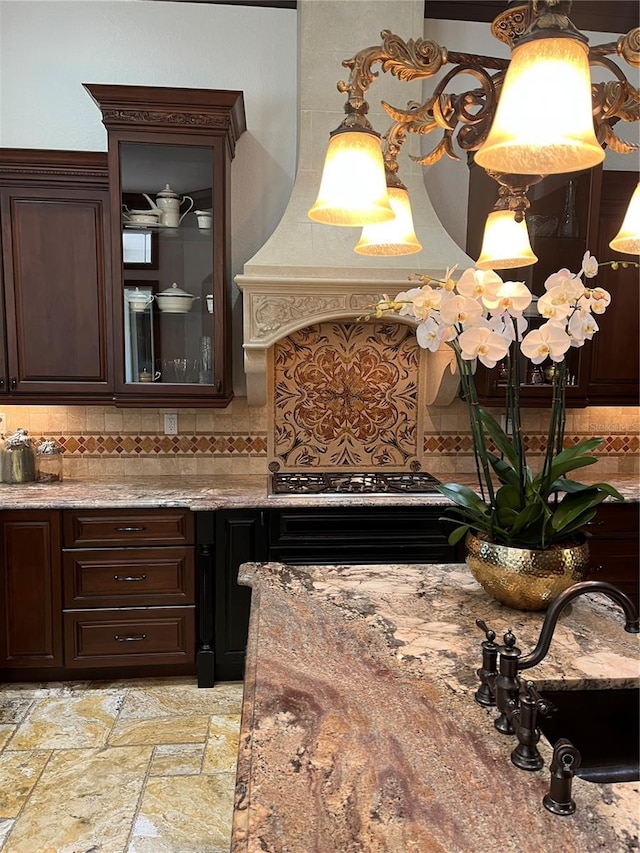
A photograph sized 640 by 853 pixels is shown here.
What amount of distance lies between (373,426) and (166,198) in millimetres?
1660

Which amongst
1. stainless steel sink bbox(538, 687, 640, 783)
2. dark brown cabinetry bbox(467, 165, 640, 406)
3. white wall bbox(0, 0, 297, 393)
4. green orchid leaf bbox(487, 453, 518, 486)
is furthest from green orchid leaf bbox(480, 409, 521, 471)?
white wall bbox(0, 0, 297, 393)

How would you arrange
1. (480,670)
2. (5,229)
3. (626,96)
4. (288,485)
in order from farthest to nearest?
(288,485) < (5,229) < (626,96) < (480,670)

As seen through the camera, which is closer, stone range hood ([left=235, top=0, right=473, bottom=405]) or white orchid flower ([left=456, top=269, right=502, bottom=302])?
white orchid flower ([left=456, top=269, right=502, bottom=302])

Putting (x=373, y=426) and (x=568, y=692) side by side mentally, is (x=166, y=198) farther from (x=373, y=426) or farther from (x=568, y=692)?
(x=568, y=692)

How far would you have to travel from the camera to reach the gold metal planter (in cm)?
140

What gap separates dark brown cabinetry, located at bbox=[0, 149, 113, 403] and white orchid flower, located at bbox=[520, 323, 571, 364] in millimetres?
2287

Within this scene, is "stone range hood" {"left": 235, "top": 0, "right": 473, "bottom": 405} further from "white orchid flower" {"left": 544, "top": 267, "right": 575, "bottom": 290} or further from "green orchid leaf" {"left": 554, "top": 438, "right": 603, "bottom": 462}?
"white orchid flower" {"left": 544, "top": 267, "right": 575, "bottom": 290}

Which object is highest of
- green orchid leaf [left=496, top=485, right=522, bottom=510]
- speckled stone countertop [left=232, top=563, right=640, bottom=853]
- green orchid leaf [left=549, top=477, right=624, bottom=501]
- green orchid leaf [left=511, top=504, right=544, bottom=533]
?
green orchid leaf [left=549, top=477, right=624, bottom=501]

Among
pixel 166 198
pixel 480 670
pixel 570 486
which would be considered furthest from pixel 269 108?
pixel 480 670

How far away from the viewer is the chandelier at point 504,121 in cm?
84

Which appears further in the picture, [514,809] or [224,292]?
[224,292]

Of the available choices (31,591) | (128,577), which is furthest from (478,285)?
(31,591)

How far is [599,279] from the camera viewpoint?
327cm

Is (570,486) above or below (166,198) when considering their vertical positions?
below
